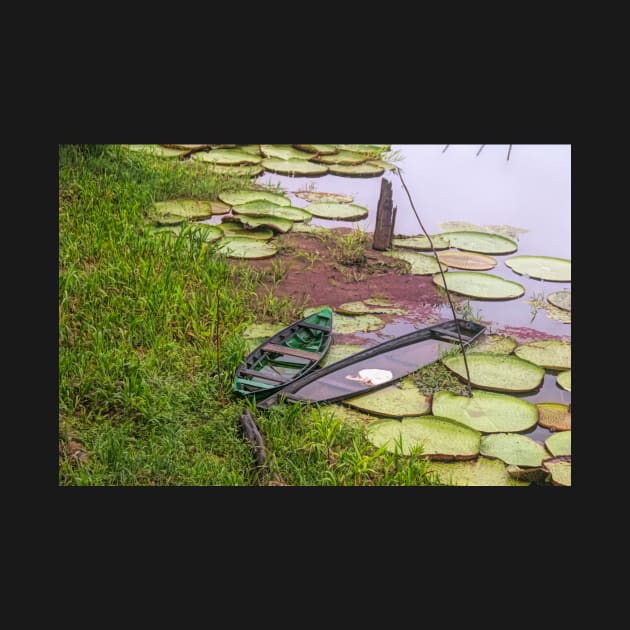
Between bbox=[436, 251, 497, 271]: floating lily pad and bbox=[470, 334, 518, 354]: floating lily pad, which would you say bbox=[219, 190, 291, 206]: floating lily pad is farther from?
bbox=[470, 334, 518, 354]: floating lily pad

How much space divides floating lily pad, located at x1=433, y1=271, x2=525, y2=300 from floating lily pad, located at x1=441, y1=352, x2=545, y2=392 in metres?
0.83

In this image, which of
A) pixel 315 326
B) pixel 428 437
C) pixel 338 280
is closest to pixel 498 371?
pixel 428 437

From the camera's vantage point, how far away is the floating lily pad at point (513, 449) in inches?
188

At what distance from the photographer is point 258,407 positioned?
5008 millimetres

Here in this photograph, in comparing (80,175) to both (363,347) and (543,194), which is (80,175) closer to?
(363,347)

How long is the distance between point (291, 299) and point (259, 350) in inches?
30.7

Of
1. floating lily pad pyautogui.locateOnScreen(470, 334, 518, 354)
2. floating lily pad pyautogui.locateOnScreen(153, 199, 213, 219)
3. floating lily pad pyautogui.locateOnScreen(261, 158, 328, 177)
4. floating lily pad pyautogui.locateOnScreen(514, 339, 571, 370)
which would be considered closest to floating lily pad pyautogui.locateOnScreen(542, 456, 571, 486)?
floating lily pad pyautogui.locateOnScreen(514, 339, 571, 370)

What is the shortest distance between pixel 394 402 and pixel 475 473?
69cm

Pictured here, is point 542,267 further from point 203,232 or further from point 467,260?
point 203,232

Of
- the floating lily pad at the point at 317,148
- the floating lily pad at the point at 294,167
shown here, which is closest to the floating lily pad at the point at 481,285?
the floating lily pad at the point at 294,167

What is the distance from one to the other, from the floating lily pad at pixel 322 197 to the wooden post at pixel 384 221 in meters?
0.83

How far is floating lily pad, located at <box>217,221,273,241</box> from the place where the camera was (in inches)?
274

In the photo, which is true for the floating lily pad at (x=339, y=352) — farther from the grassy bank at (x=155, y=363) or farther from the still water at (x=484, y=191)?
the still water at (x=484, y=191)

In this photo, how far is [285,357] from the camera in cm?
551
